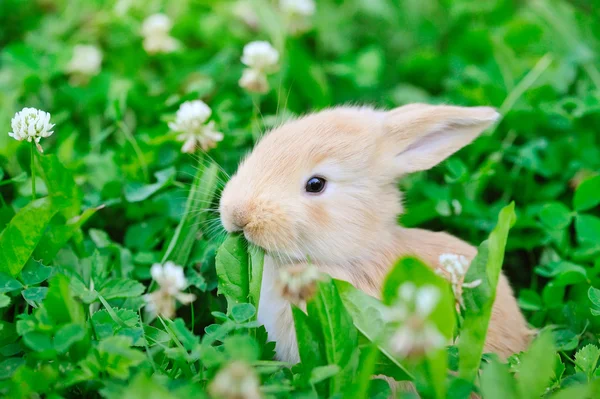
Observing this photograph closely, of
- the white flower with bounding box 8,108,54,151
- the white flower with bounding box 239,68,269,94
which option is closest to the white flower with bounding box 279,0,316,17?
the white flower with bounding box 239,68,269,94

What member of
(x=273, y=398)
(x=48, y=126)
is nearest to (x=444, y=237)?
(x=273, y=398)

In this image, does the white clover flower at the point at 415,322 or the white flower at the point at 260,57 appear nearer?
the white clover flower at the point at 415,322

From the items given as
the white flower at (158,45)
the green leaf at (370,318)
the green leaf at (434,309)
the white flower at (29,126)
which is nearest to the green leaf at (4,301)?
the white flower at (29,126)

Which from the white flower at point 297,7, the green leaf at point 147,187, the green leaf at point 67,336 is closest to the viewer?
the green leaf at point 67,336

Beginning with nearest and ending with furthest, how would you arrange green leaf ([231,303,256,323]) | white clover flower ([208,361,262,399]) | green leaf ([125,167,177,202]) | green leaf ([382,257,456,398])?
white clover flower ([208,361,262,399])
green leaf ([382,257,456,398])
green leaf ([231,303,256,323])
green leaf ([125,167,177,202])

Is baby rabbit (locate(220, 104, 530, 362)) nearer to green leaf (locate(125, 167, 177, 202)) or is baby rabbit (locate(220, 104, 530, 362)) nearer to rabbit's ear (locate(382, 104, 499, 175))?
rabbit's ear (locate(382, 104, 499, 175))

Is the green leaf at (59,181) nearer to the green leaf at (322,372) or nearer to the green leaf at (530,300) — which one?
the green leaf at (322,372)
